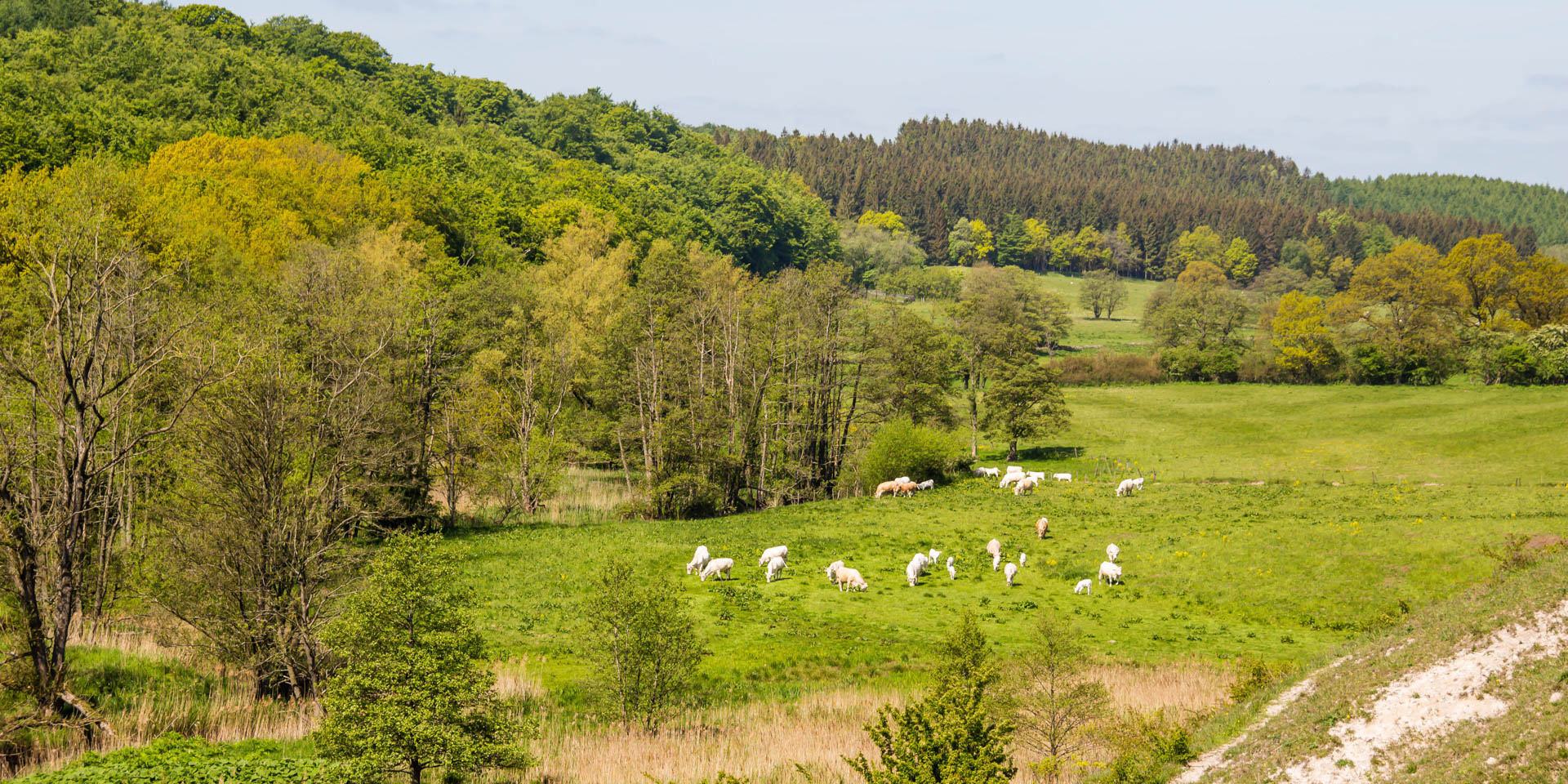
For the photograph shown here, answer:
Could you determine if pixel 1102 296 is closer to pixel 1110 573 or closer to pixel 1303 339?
pixel 1303 339

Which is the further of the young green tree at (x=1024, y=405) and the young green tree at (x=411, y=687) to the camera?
the young green tree at (x=1024, y=405)

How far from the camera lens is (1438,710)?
47.2ft

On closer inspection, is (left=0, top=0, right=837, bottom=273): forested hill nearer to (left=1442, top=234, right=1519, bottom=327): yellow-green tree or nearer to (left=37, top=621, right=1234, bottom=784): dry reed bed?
(left=37, top=621, right=1234, bottom=784): dry reed bed

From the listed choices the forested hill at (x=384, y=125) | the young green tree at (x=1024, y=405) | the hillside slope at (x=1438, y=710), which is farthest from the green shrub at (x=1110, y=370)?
the hillside slope at (x=1438, y=710)

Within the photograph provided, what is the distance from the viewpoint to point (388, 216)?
71.9 meters

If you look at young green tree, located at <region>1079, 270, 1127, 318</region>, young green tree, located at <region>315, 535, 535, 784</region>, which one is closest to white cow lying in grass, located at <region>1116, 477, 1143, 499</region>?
A: young green tree, located at <region>315, 535, 535, 784</region>

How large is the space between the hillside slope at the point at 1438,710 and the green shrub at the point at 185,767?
51.3 feet

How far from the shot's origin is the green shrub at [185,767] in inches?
527

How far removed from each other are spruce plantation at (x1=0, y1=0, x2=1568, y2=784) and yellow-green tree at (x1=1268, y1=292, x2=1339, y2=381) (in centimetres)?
53

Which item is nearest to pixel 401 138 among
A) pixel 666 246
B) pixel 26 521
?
pixel 666 246

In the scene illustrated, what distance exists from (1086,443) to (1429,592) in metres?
45.9

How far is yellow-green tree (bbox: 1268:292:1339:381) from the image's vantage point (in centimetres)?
9919

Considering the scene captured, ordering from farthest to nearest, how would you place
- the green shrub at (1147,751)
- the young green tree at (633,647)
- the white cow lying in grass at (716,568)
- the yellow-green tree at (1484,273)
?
the yellow-green tree at (1484,273), the white cow lying in grass at (716,568), the young green tree at (633,647), the green shrub at (1147,751)

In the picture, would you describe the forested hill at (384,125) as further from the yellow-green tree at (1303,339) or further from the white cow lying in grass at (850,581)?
the yellow-green tree at (1303,339)
